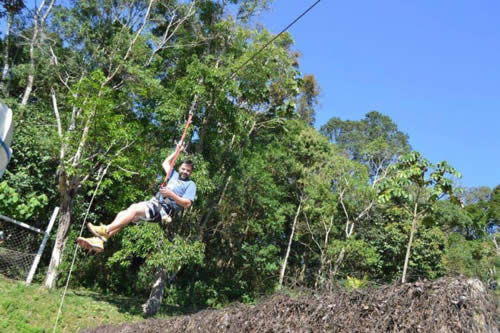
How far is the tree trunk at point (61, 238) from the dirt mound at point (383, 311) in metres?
9.11

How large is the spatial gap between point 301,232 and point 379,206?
4.19 metres

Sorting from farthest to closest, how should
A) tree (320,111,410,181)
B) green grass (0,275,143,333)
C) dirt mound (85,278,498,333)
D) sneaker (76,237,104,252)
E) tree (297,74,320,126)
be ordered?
tree (320,111,410,181) < tree (297,74,320,126) < green grass (0,275,143,333) < sneaker (76,237,104,252) < dirt mound (85,278,498,333)

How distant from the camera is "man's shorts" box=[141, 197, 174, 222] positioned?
4.62 metres

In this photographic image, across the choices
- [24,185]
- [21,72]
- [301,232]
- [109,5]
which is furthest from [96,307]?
[301,232]

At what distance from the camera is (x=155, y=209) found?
183 inches

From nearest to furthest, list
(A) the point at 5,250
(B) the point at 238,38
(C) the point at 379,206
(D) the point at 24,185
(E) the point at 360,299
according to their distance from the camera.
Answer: (E) the point at 360,299 → (A) the point at 5,250 → (D) the point at 24,185 → (B) the point at 238,38 → (C) the point at 379,206

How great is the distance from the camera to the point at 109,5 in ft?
41.7

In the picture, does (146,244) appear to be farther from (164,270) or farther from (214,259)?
(214,259)

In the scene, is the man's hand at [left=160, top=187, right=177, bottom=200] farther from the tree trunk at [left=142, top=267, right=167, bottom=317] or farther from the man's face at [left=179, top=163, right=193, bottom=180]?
the tree trunk at [left=142, top=267, right=167, bottom=317]

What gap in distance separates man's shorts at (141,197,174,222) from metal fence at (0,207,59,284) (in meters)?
7.38

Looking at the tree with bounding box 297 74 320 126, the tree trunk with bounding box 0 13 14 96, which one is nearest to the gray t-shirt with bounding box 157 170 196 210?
the tree trunk with bounding box 0 13 14 96

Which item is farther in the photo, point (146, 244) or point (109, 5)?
point (109, 5)

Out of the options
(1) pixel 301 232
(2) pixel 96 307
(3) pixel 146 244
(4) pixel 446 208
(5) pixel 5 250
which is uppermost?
(4) pixel 446 208

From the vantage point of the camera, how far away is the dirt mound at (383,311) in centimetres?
198
